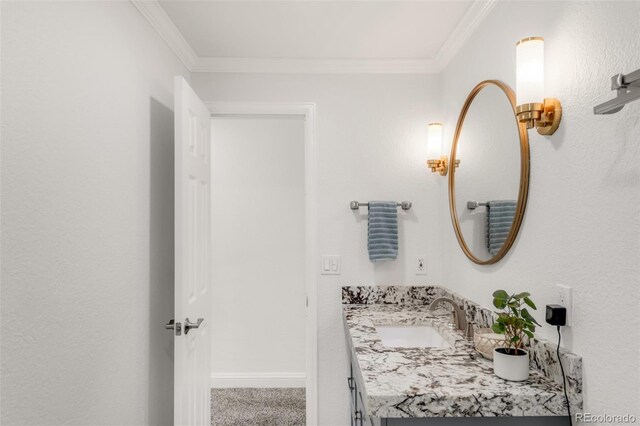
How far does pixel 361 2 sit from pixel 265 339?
2.62 m

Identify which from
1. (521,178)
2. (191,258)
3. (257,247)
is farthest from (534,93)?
(257,247)

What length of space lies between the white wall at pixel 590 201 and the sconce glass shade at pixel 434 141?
0.74 metres

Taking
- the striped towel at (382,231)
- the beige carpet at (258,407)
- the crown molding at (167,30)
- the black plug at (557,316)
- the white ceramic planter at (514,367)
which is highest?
the crown molding at (167,30)

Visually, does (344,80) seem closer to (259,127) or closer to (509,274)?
(259,127)

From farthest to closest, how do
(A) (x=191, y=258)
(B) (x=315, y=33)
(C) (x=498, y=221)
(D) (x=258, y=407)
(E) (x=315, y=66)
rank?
(D) (x=258, y=407) < (E) (x=315, y=66) < (B) (x=315, y=33) < (A) (x=191, y=258) < (C) (x=498, y=221)

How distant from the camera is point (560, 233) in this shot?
47.6 inches

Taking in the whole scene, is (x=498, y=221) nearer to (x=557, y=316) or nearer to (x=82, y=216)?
(x=557, y=316)

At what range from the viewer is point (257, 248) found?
3.26 meters

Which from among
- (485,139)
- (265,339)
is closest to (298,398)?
(265,339)

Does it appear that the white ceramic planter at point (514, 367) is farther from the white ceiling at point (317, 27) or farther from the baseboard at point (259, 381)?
the baseboard at point (259, 381)

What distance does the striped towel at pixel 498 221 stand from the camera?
1.50m

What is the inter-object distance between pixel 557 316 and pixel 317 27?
166cm

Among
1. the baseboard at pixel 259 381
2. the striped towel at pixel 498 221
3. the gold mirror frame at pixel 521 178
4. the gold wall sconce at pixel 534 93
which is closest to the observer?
the gold wall sconce at pixel 534 93

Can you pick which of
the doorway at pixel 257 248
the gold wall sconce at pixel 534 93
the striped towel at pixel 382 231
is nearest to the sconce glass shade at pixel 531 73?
the gold wall sconce at pixel 534 93
